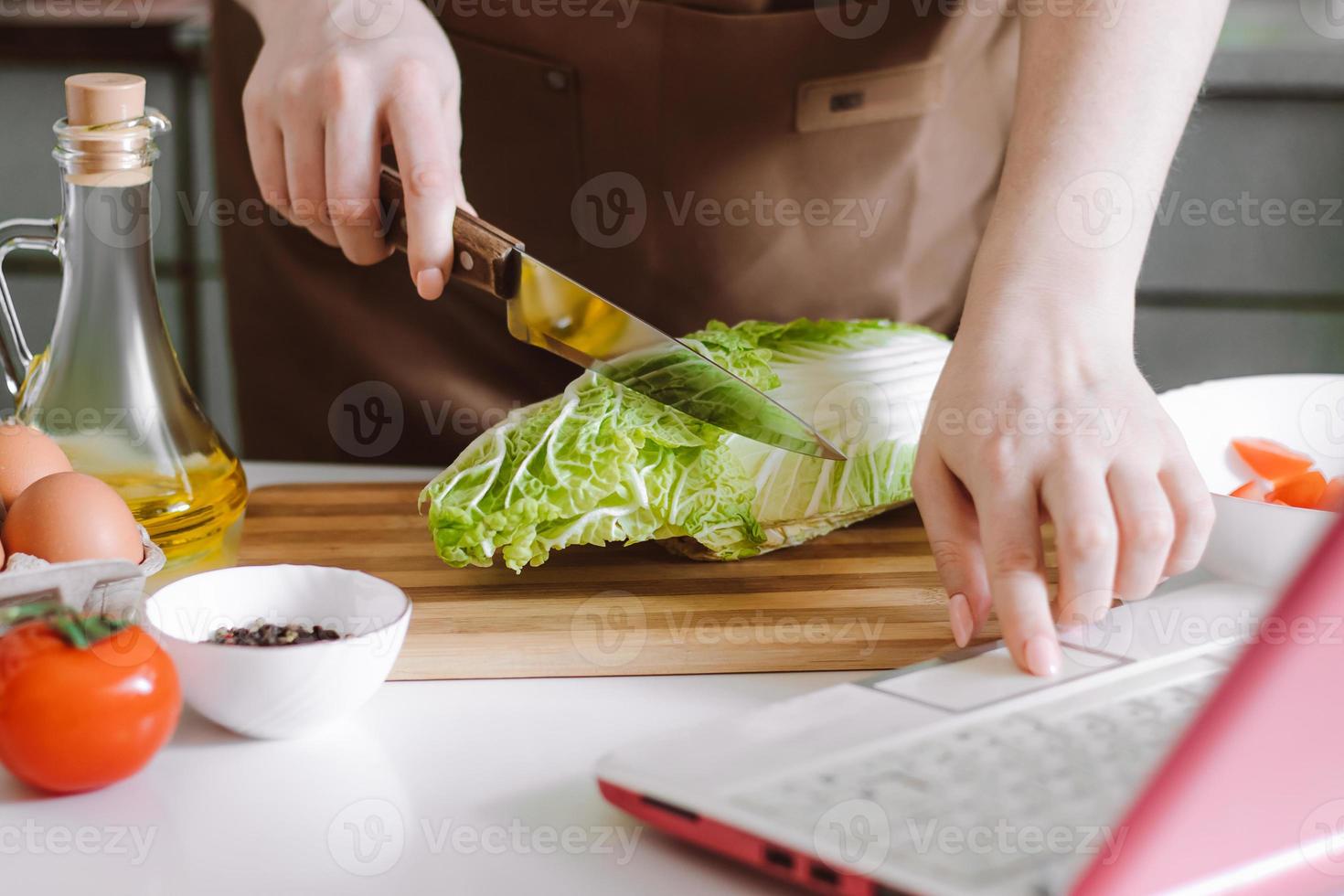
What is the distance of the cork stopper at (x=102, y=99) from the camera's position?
0.97 m

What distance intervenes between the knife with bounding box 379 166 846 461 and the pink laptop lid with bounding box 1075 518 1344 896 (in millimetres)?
571

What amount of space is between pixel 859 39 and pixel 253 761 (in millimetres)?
1023

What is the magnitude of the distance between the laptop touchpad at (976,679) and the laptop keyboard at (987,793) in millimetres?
28

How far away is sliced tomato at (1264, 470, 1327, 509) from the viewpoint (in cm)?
106

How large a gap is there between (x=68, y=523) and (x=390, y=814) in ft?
1.11

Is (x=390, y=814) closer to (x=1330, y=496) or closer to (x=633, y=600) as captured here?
(x=633, y=600)

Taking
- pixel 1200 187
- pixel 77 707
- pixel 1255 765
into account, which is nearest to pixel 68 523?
pixel 77 707

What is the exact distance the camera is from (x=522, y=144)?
1537 mm

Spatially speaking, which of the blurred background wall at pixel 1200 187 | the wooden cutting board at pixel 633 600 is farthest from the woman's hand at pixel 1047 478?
the blurred background wall at pixel 1200 187

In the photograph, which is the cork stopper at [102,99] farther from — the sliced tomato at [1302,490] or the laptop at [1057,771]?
the sliced tomato at [1302,490]

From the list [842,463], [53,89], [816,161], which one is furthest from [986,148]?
[53,89]

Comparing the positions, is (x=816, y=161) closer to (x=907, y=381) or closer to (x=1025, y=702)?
(x=907, y=381)

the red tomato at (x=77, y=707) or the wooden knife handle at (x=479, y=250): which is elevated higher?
the wooden knife handle at (x=479, y=250)

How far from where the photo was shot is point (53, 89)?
3615 mm
